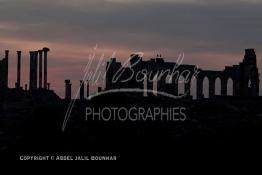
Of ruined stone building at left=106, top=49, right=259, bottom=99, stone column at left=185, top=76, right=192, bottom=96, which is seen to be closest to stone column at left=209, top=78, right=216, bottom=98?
ruined stone building at left=106, top=49, right=259, bottom=99

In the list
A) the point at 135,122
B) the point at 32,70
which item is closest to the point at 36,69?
the point at 32,70

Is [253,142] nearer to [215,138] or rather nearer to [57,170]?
[215,138]

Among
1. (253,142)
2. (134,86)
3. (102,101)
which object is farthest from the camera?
(134,86)

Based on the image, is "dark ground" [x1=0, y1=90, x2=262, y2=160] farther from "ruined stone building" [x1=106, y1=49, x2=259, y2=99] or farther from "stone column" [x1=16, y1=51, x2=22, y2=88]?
"stone column" [x1=16, y1=51, x2=22, y2=88]

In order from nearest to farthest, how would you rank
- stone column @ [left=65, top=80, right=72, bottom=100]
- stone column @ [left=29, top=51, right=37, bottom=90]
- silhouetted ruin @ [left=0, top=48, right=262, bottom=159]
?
silhouetted ruin @ [left=0, top=48, right=262, bottom=159] → stone column @ [left=29, top=51, right=37, bottom=90] → stone column @ [left=65, top=80, right=72, bottom=100]

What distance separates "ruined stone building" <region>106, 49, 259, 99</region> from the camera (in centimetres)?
7956

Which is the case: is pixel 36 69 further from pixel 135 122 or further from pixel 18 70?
pixel 135 122

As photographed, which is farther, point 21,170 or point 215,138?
point 215,138

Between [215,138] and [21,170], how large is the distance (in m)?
12.7

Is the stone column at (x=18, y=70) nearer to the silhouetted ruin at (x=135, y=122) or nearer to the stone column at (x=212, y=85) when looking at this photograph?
the silhouetted ruin at (x=135, y=122)

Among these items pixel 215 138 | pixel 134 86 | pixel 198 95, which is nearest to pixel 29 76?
pixel 134 86

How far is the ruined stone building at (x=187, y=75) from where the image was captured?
3132 inches

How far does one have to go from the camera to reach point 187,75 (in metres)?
82.9

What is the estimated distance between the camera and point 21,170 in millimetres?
35875
